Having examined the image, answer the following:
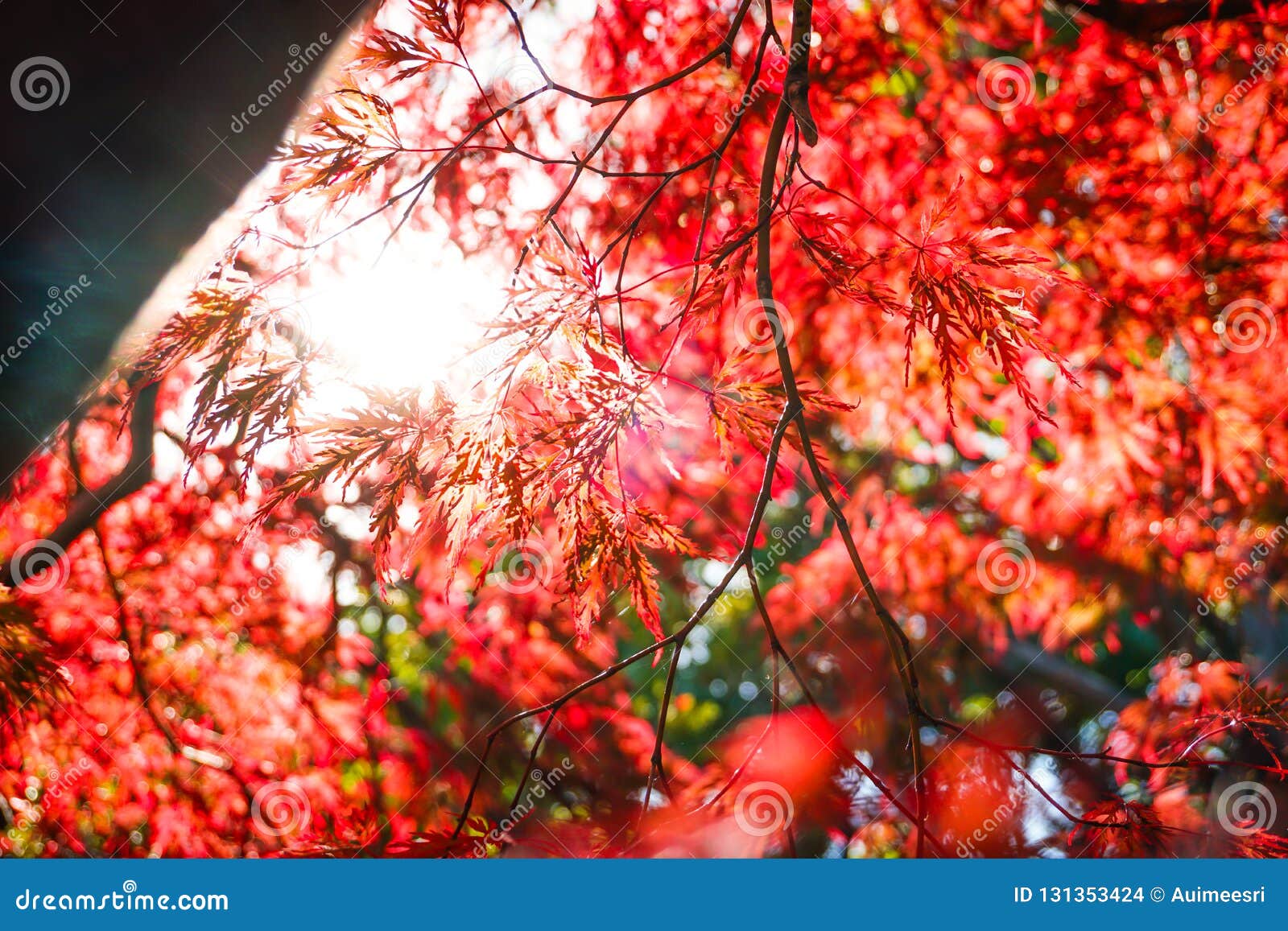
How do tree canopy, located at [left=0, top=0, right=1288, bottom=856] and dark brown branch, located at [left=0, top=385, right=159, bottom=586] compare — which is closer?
tree canopy, located at [left=0, top=0, right=1288, bottom=856]

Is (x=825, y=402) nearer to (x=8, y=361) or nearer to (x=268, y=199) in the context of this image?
(x=268, y=199)

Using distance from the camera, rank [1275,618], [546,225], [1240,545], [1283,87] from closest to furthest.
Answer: [546,225]
[1283,87]
[1240,545]
[1275,618]

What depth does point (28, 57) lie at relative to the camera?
3.35ft

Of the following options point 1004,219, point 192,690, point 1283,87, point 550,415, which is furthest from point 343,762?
point 1283,87

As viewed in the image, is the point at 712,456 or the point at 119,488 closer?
the point at 119,488

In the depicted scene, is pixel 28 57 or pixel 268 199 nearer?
pixel 268 199

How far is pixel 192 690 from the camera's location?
232 cm

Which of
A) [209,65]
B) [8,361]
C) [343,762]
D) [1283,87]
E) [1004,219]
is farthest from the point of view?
[343,762]

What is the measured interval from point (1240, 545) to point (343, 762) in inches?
108

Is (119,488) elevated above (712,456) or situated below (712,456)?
below

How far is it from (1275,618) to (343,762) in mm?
2871

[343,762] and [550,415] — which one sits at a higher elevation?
[550,415]

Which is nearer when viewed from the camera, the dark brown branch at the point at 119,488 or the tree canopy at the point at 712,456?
the tree canopy at the point at 712,456

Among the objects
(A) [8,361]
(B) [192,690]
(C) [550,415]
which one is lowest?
(B) [192,690]
